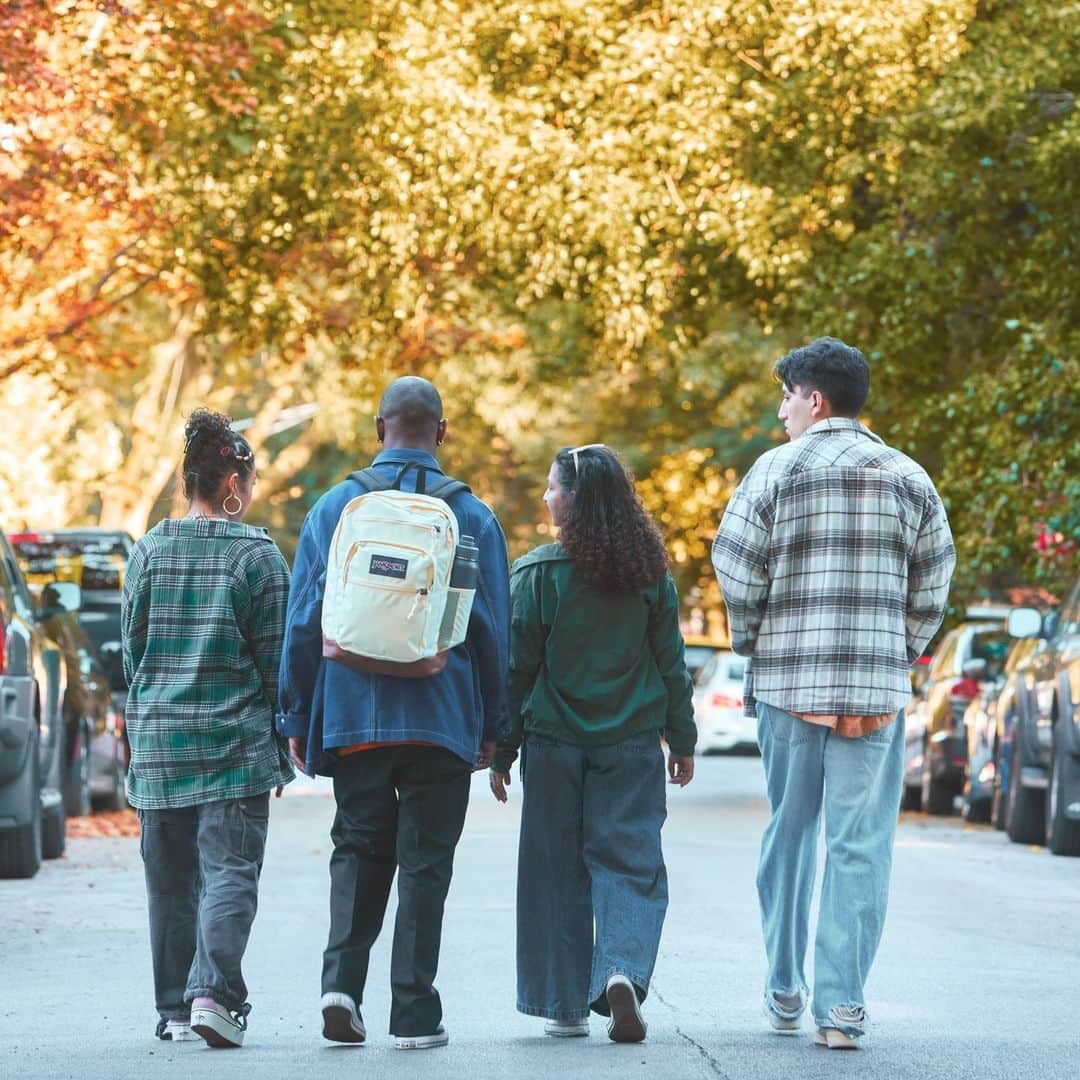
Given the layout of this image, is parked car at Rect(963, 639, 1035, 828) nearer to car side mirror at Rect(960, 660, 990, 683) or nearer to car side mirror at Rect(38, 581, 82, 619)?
car side mirror at Rect(960, 660, 990, 683)

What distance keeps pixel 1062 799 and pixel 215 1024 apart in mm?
9129

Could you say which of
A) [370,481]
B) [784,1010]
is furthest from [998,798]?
[370,481]

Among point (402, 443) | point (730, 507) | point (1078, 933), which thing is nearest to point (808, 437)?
point (730, 507)

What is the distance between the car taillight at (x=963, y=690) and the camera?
2120cm

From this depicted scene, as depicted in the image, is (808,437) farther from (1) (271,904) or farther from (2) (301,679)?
(1) (271,904)

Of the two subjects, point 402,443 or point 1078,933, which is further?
point 1078,933

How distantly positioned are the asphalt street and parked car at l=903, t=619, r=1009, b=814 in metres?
5.88

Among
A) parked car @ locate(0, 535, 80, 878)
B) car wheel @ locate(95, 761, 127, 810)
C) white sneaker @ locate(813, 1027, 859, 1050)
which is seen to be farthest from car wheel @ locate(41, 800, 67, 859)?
white sneaker @ locate(813, 1027, 859, 1050)

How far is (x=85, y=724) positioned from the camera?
680 inches

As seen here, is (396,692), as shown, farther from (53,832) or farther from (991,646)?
(991,646)

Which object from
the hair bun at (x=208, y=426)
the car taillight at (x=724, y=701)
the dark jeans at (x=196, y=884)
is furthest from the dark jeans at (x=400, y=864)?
the car taillight at (x=724, y=701)

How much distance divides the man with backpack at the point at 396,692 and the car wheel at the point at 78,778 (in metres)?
10.1

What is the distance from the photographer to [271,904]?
11.9 metres

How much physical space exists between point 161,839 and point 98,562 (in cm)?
1491
